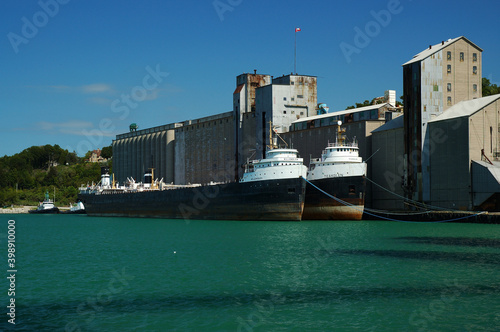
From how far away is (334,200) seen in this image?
161 feet

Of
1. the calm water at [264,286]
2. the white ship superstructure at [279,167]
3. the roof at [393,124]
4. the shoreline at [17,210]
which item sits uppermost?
the roof at [393,124]

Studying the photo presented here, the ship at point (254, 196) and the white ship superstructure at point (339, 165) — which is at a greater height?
the white ship superstructure at point (339, 165)

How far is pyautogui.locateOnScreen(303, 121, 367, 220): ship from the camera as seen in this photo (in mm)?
48344

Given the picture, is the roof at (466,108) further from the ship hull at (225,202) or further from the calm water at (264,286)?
the calm water at (264,286)

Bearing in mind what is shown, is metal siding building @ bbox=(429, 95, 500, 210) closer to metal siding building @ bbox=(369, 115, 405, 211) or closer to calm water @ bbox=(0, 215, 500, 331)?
metal siding building @ bbox=(369, 115, 405, 211)

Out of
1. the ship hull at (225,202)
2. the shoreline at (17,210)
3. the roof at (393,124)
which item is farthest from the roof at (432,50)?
the shoreline at (17,210)

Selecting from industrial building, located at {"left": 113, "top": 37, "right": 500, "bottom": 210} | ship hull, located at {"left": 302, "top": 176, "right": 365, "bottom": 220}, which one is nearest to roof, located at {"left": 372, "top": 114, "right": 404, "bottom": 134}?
industrial building, located at {"left": 113, "top": 37, "right": 500, "bottom": 210}

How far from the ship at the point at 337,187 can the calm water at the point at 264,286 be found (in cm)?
1632

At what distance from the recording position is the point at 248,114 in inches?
2997

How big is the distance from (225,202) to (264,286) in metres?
35.4

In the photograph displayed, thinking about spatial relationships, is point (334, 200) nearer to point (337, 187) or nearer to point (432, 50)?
point (337, 187)

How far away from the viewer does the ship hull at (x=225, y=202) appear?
1909 inches

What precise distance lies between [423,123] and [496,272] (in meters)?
31.8

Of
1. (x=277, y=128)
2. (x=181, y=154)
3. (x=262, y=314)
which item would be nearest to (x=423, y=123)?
(x=277, y=128)
